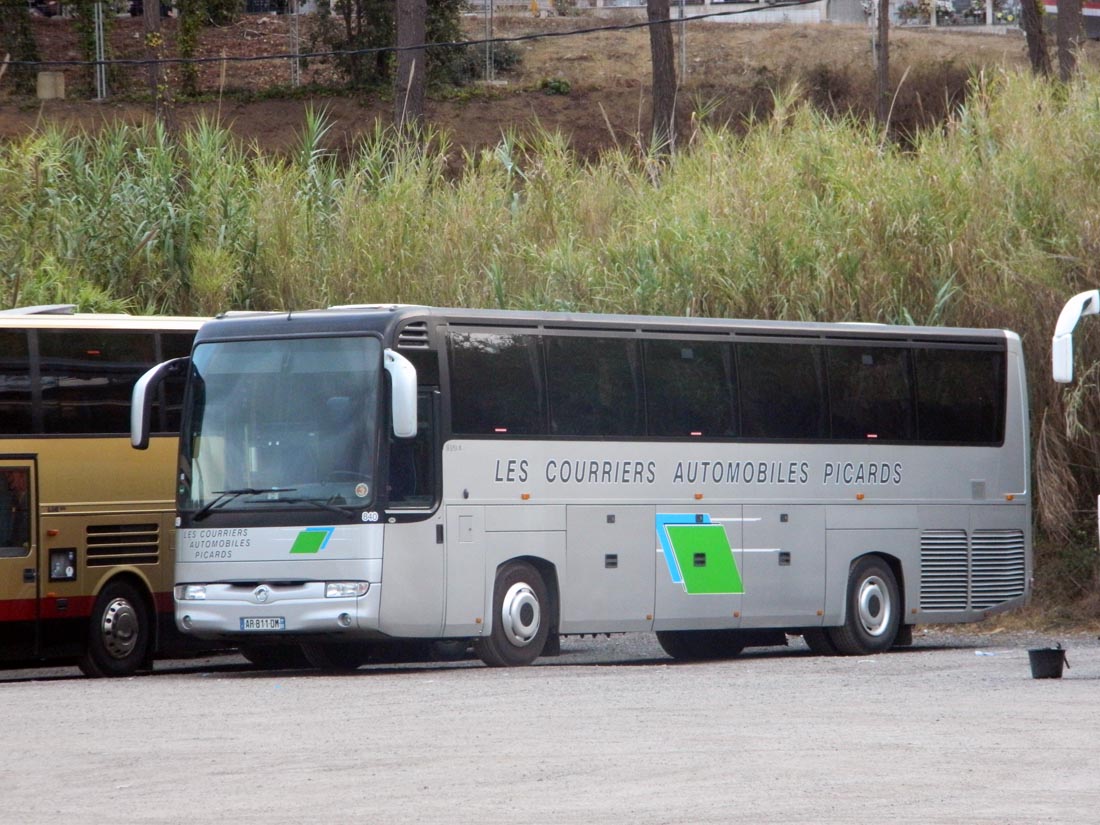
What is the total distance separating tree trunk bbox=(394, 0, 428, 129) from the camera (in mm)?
34156

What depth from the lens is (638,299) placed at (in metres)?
23.5

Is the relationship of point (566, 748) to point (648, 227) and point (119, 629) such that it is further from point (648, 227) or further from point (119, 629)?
point (648, 227)

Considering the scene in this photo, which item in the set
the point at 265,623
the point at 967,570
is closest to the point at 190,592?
the point at 265,623

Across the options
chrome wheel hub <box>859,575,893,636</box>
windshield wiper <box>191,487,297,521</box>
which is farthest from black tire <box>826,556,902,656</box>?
windshield wiper <box>191,487,297,521</box>

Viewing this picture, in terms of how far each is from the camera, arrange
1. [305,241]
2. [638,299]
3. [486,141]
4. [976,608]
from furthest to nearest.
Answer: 1. [486,141]
2. [305,241]
3. [638,299]
4. [976,608]

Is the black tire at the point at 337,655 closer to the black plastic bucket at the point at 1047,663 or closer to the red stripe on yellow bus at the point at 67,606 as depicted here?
the red stripe on yellow bus at the point at 67,606

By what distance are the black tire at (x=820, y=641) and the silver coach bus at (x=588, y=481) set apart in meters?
0.05

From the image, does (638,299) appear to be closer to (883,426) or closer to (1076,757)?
(883,426)

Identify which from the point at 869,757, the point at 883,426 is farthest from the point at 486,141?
the point at 869,757

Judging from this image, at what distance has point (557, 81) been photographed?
64.1 meters

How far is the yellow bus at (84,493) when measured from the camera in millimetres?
16578

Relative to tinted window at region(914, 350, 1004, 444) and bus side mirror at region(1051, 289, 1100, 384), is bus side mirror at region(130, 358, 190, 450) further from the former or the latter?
tinted window at region(914, 350, 1004, 444)

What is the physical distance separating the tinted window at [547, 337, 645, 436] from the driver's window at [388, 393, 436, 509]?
4.52 ft

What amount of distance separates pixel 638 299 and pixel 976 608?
6.17 metres
